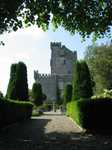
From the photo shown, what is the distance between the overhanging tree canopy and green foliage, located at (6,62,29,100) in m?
23.2

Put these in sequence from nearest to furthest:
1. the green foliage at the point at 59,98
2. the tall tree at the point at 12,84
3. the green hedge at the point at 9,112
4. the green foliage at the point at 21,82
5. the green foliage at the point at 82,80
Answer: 1. the green hedge at the point at 9,112
2. the green foliage at the point at 82,80
3. the tall tree at the point at 12,84
4. the green foliage at the point at 21,82
5. the green foliage at the point at 59,98

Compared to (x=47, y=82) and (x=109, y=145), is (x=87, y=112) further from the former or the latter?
(x=47, y=82)

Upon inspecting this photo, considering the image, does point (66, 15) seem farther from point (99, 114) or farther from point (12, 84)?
point (12, 84)

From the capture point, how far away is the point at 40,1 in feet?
70.4

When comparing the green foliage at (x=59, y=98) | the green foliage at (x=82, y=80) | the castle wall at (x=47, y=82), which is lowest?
the green foliage at (x=82, y=80)

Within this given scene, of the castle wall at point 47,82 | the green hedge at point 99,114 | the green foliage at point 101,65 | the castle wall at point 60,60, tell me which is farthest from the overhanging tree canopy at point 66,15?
the castle wall at point 60,60

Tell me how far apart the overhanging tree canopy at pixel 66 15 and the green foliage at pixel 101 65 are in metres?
45.5

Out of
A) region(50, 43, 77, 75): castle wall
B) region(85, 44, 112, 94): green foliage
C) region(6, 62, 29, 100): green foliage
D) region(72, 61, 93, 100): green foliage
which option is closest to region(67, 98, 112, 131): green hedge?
region(72, 61, 93, 100): green foliage

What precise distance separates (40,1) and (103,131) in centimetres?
702

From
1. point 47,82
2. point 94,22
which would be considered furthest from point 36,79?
point 94,22

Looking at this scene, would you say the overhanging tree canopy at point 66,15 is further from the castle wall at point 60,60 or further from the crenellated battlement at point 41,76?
the castle wall at point 60,60

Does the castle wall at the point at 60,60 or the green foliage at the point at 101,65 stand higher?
the castle wall at the point at 60,60

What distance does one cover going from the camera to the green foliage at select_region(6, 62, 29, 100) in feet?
153

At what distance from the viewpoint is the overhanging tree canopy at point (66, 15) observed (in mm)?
21328
